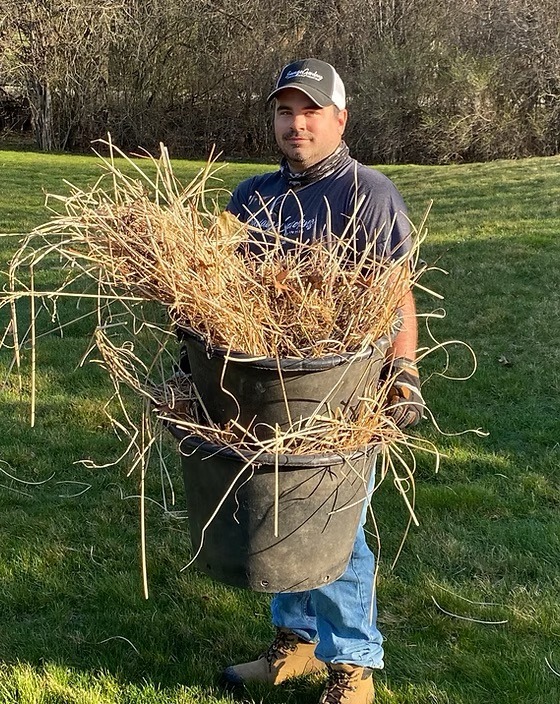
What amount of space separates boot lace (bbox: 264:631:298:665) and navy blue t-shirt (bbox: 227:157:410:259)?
1.50 m

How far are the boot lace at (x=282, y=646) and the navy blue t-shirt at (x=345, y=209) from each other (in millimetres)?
1502

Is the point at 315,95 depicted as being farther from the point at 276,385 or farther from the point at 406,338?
the point at 276,385

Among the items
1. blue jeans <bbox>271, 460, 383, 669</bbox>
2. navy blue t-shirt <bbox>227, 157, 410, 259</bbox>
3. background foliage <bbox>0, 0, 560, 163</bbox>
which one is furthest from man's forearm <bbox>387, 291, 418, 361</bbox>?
background foliage <bbox>0, 0, 560, 163</bbox>

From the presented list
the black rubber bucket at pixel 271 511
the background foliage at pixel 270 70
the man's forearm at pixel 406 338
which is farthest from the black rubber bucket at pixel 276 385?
the background foliage at pixel 270 70

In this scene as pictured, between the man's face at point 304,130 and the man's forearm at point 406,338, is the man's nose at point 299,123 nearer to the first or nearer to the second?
the man's face at point 304,130

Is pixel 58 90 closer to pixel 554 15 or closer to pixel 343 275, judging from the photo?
pixel 554 15

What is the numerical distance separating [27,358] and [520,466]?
153 inches

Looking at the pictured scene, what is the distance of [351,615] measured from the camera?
106 inches

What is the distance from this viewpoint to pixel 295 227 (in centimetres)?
261

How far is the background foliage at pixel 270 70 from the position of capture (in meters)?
→ 22.6

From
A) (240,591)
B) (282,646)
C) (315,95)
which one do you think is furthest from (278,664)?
(315,95)

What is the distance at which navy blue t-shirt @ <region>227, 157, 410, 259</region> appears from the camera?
248 centimetres

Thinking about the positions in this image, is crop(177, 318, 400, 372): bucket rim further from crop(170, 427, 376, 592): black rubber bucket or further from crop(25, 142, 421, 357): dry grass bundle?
crop(170, 427, 376, 592): black rubber bucket

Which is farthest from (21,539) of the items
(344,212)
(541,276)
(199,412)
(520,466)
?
(541,276)
